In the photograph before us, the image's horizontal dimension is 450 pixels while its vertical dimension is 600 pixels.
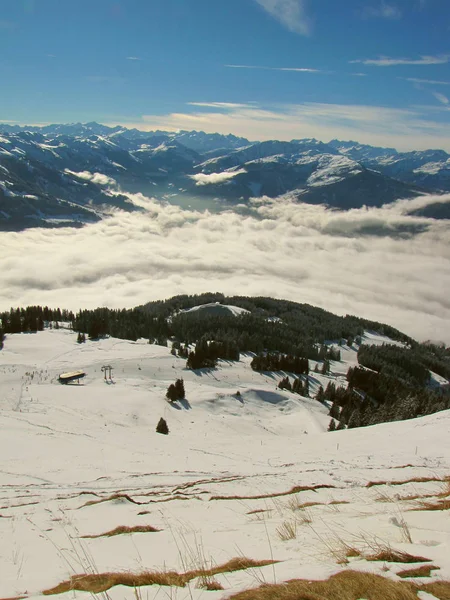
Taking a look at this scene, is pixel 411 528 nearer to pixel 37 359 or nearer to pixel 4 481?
pixel 4 481

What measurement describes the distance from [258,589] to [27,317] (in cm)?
10733

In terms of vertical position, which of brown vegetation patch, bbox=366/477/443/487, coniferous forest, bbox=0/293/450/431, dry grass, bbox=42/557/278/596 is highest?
dry grass, bbox=42/557/278/596

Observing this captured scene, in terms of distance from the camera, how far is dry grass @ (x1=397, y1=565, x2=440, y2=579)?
21.4 feet

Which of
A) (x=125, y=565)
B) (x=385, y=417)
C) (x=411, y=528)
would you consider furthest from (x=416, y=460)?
(x=385, y=417)

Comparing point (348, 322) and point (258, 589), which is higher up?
point (258, 589)

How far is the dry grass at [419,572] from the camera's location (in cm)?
653

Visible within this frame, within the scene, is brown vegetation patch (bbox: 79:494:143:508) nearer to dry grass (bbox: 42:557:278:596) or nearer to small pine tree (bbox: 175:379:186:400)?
dry grass (bbox: 42:557:278:596)

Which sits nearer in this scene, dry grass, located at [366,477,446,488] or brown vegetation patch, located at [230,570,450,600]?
brown vegetation patch, located at [230,570,450,600]

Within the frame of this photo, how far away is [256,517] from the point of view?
11820 mm

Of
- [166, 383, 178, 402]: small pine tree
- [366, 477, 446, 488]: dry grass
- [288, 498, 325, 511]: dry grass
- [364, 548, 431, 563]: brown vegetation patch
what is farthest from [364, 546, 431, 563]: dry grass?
[166, 383, 178, 402]: small pine tree

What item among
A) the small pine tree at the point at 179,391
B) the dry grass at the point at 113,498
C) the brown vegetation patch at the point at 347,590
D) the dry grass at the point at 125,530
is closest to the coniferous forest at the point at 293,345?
the small pine tree at the point at 179,391

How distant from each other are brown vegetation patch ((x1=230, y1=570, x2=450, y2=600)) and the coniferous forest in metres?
44.4

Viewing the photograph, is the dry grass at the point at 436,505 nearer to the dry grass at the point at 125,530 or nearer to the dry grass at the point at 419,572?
the dry grass at the point at 419,572

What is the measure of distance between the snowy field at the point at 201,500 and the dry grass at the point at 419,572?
104 millimetres
